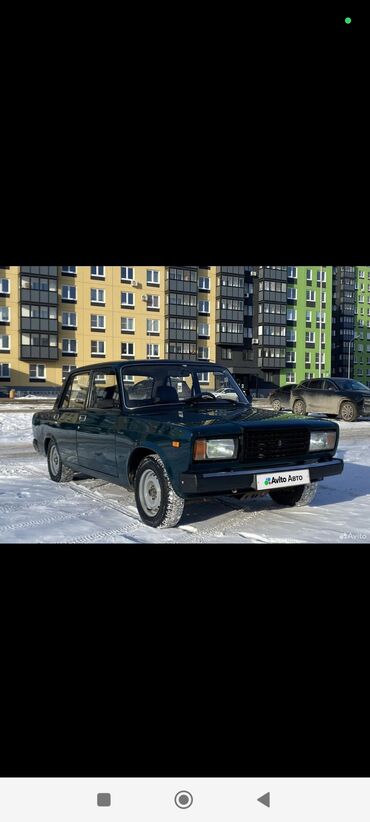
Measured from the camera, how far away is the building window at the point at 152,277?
1875 inches

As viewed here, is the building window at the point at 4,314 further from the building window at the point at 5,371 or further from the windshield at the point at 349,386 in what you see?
the windshield at the point at 349,386

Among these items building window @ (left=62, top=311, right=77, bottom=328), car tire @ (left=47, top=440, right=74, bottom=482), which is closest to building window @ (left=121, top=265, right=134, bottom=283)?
building window @ (left=62, top=311, right=77, bottom=328)

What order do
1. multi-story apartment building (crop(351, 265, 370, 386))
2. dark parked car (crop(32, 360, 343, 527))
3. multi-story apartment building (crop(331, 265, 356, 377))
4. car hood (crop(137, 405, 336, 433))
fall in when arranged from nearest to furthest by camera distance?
dark parked car (crop(32, 360, 343, 527)) < car hood (crop(137, 405, 336, 433)) < multi-story apartment building (crop(331, 265, 356, 377)) < multi-story apartment building (crop(351, 265, 370, 386))

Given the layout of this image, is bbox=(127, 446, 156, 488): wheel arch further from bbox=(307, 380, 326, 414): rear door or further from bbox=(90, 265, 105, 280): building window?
bbox=(90, 265, 105, 280): building window

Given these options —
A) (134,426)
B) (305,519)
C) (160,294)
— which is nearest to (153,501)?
(134,426)

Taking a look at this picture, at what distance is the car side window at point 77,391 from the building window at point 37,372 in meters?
38.2

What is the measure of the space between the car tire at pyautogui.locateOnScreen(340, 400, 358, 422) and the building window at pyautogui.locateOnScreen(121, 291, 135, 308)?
111 feet

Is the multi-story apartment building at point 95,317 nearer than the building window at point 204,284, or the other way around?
the multi-story apartment building at point 95,317

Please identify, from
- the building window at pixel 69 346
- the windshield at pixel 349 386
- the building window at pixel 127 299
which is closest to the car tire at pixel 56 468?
the windshield at pixel 349 386

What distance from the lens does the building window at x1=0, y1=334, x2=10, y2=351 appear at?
42000mm
